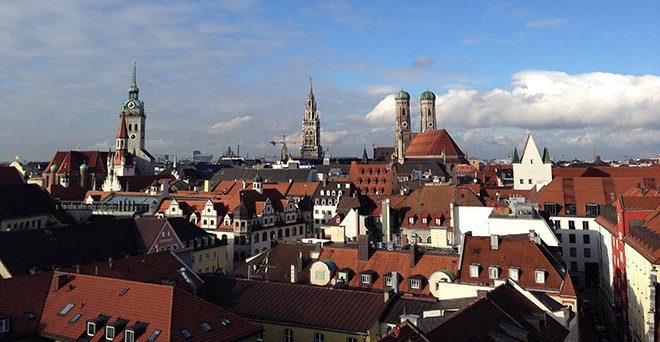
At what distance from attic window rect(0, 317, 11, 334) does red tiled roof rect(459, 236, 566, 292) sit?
27.5 meters

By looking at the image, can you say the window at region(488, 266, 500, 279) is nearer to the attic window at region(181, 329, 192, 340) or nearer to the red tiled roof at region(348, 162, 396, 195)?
the attic window at region(181, 329, 192, 340)

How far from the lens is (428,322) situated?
25.3m

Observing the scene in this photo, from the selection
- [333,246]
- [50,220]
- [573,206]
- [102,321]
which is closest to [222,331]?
[102,321]

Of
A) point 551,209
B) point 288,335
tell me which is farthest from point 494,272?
point 551,209

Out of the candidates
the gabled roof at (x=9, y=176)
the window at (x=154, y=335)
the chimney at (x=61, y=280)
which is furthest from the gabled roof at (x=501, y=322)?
the gabled roof at (x=9, y=176)

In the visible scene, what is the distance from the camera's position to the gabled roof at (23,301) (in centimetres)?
2828

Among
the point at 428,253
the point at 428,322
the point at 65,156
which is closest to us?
the point at 428,322

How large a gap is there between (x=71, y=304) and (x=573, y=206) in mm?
53948

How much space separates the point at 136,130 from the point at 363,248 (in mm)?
153962

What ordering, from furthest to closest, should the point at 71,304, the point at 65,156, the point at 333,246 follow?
the point at 65,156
the point at 333,246
the point at 71,304

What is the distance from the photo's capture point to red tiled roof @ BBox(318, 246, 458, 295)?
38403mm

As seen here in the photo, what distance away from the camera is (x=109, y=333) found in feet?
86.4

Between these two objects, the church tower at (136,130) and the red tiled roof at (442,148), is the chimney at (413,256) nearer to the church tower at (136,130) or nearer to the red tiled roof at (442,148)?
the church tower at (136,130)

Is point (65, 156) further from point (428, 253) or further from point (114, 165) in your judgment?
point (428, 253)
